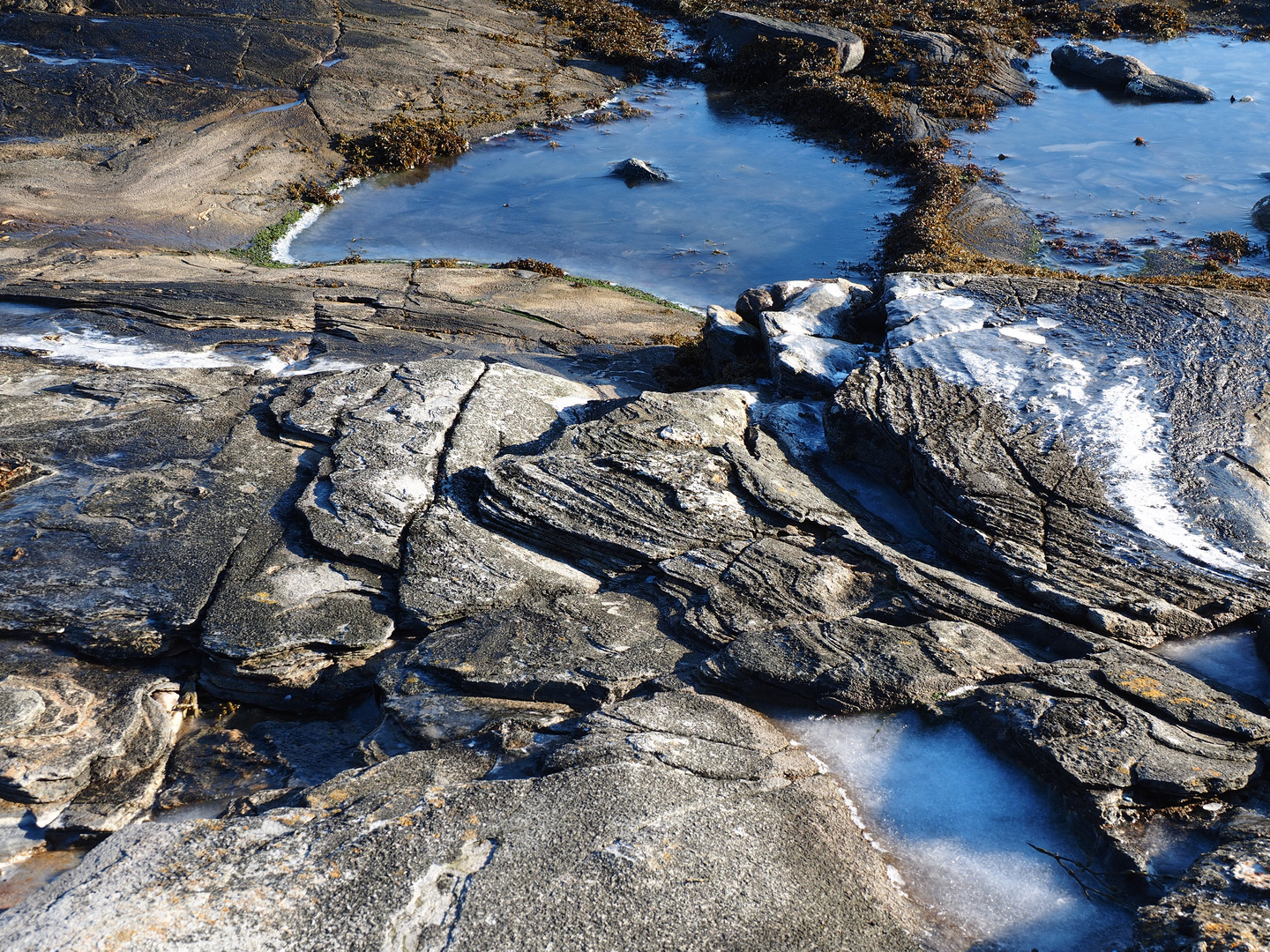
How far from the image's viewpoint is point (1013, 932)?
490 cm

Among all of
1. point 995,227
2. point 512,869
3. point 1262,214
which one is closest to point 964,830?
point 512,869

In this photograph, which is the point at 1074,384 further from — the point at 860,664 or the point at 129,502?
the point at 129,502

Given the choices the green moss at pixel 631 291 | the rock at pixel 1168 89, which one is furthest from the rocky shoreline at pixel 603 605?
the rock at pixel 1168 89

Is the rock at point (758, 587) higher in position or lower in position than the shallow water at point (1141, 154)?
lower

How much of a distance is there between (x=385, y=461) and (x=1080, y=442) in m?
7.18

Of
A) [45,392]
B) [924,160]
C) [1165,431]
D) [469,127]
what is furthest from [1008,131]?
[45,392]

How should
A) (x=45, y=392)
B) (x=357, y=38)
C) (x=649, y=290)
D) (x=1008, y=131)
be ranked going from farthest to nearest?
1. (x=357, y=38)
2. (x=1008, y=131)
3. (x=649, y=290)
4. (x=45, y=392)

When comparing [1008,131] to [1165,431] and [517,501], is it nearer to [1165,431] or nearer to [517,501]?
[1165,431]

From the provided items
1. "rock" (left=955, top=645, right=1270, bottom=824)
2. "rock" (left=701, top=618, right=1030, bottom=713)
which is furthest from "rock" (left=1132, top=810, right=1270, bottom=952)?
"rock" (left=701, top=618, right=1030, bottom=713)

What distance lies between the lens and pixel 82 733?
6.45m

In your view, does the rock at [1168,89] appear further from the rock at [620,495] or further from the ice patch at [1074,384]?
the rock at [620,495]

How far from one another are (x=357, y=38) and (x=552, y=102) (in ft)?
20.6

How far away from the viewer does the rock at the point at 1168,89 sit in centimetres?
2580

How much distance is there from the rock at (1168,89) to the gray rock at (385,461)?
2602 cm
